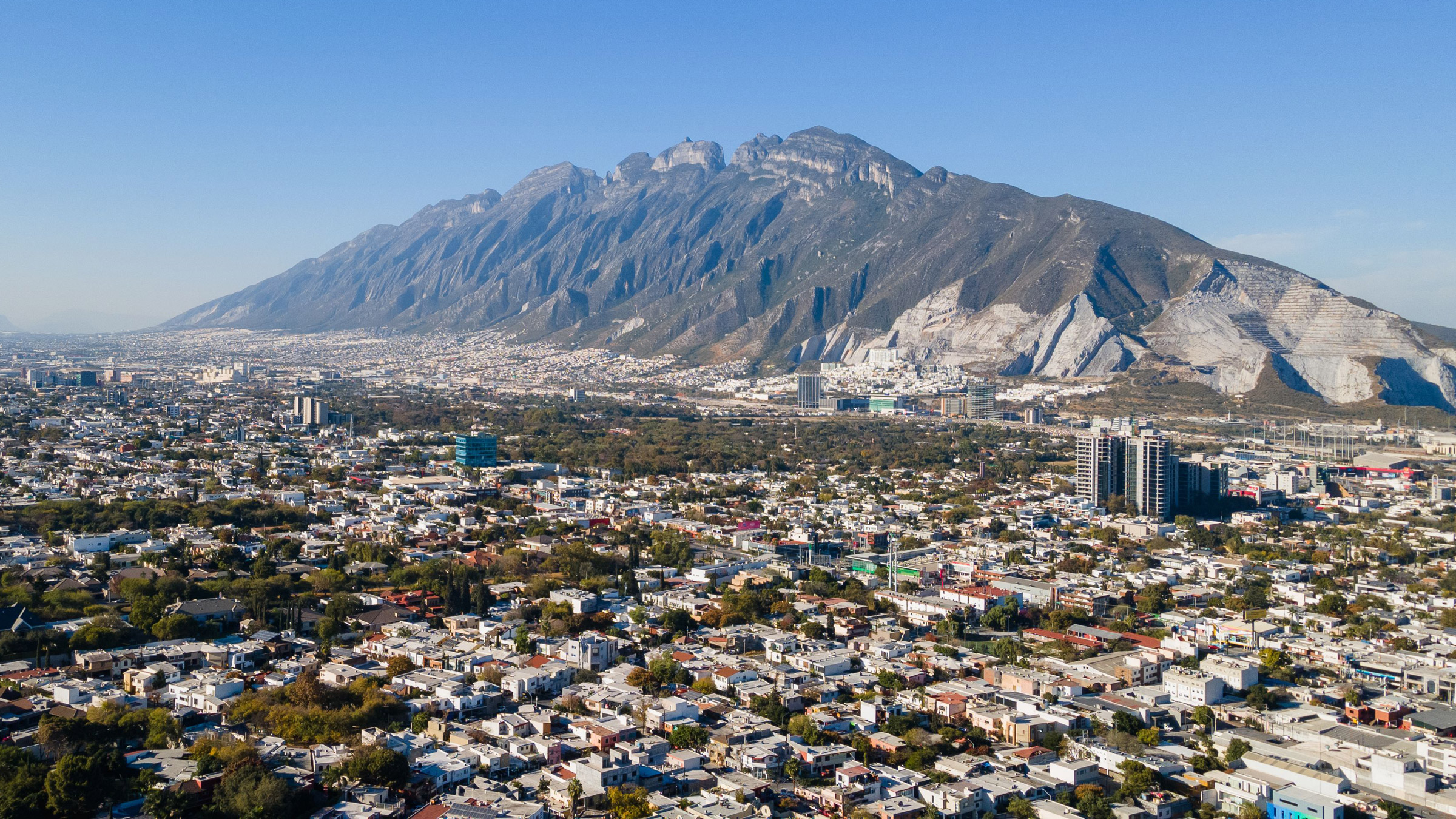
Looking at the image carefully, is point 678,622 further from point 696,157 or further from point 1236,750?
point 696,157

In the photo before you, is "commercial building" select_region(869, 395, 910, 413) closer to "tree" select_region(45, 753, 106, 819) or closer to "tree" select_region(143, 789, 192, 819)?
"tree" select_region(143, 789, 192, 819)

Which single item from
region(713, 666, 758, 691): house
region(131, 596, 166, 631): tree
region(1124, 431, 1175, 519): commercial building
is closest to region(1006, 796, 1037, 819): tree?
region(713, 666, 758, 691): house

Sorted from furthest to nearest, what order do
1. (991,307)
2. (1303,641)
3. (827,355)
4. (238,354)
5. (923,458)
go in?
(238,354), (827,355), (991,307), (923,458), (1303,641)

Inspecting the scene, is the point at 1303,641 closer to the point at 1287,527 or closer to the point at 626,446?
the point at 1287,527

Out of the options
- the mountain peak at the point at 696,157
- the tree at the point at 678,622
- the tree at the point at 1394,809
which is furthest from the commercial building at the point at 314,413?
the mountain peak at the point at 696,157

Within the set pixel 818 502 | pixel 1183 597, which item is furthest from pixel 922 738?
pixel 818 502

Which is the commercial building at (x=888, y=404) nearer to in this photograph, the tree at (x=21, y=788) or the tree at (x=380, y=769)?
the tree at (x=380, y=769)
